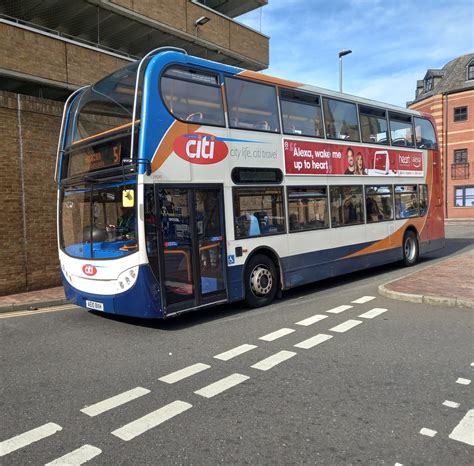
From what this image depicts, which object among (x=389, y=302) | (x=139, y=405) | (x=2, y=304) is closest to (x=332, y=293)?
(x=389, y=302)

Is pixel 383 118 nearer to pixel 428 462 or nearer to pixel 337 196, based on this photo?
pixel 337 196

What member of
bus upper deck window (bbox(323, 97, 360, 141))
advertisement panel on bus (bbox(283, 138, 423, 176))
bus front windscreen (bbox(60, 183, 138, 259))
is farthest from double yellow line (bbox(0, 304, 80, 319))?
bus upper deck window (bbox(323, 97, 360, 141))

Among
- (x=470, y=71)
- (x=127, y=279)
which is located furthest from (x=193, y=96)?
(x=470, y=71)

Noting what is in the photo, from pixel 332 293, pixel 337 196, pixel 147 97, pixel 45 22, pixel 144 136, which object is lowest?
pixel 332 293

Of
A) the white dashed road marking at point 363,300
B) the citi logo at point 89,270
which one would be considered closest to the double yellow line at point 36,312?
the citi logo at point 89,270

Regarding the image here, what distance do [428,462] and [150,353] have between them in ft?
11.3

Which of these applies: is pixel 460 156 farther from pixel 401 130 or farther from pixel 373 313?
pixel 373 313

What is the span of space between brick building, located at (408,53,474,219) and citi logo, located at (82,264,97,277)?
39604mm

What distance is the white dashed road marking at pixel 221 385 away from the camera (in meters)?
4.22

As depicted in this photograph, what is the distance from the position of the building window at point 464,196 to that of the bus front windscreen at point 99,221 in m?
39.7

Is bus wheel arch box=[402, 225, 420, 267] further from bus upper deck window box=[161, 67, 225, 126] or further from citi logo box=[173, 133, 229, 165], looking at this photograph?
bus upper deck window box=[161, 67, 225, 126]

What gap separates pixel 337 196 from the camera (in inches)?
381

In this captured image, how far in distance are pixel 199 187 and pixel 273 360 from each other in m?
2.99

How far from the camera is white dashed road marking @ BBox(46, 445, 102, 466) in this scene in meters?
3.09
